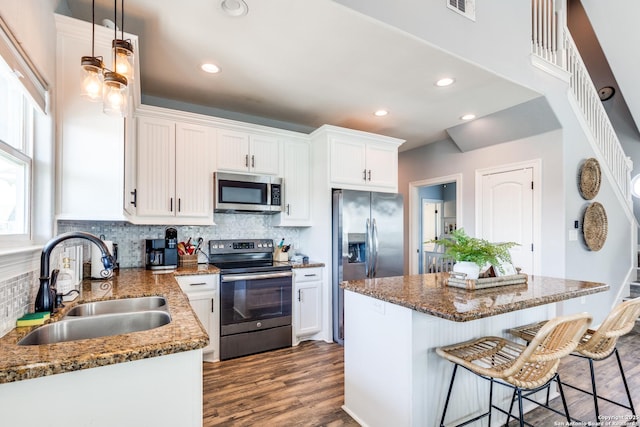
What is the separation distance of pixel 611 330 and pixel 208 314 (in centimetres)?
285

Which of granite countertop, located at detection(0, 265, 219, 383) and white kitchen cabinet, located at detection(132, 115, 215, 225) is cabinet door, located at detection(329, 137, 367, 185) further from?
granite countertop, located at detection(0, 265, 219, 383)

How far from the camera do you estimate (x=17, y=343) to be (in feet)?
3.71

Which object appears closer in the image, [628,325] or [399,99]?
[628,325]

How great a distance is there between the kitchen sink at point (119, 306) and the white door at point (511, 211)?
12.5 ft

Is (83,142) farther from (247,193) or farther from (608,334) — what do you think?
(608,334)

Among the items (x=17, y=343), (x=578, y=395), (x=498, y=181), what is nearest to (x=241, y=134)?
(x=17, y=343)

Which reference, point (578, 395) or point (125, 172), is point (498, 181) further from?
point (125, 172)

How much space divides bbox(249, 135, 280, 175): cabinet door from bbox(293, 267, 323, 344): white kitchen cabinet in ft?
3.68

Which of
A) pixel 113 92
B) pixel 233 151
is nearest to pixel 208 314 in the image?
pixel 233 151

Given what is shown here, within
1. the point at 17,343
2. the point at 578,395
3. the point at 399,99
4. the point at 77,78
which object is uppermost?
the point at 399,99

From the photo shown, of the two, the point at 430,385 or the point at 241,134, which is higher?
the point at 241,134

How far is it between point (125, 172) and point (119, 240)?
1342 mm

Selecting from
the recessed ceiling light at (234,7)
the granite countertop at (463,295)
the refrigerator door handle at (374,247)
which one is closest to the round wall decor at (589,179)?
the granite countertop at (463,295)

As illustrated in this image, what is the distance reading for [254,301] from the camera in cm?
309
